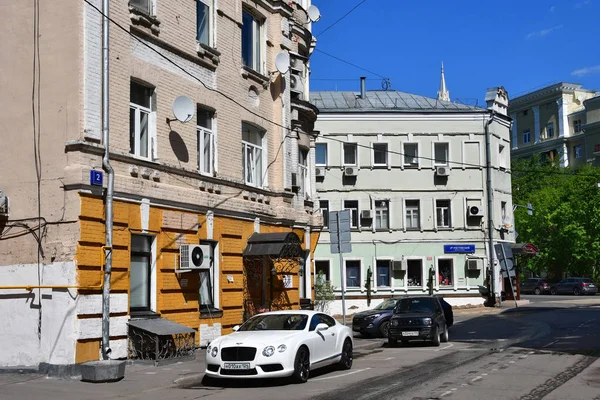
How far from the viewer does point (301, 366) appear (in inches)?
544

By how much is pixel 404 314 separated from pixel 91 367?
1073 cm

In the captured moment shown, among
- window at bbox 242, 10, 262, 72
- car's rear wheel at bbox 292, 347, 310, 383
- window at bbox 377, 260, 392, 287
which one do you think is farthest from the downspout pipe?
car's rear wheel at bbox 292, 347, 310, 383

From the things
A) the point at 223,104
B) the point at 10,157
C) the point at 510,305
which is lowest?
the point at 510,305

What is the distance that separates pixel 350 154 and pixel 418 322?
70.8ft

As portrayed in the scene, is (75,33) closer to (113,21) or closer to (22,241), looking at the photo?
(113,21)

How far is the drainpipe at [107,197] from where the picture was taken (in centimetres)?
1526

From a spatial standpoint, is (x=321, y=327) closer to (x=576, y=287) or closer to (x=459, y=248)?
(x=459, y=248)

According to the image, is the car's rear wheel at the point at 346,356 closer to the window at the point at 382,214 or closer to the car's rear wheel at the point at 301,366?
the car's rear wheel at the point at 301,366

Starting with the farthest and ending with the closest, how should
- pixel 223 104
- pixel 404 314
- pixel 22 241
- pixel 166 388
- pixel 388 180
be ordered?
pixel 388 180 → pixel 404 314 → pixel 223 104 → pixel 22 241 → pixel 166 388

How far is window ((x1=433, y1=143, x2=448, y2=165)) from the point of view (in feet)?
139

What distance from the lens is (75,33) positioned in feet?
50.7

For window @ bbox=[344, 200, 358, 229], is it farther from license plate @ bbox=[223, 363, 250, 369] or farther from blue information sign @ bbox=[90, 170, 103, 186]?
license plate @ bbox=[223, 363, 250, 369]

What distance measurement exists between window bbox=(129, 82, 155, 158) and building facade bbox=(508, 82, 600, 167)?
64.9 m

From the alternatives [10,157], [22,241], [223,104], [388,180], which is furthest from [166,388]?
[388,180]
